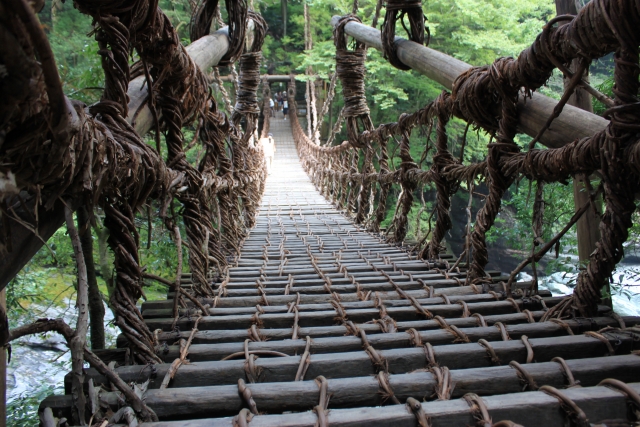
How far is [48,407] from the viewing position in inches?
28.3

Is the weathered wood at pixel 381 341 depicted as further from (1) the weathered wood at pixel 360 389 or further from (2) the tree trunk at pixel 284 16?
(2) the tree trunk at pixel 284 16

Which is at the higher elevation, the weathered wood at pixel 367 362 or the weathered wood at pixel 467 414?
the weathered wood at pixel 467 414

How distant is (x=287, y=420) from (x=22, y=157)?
1.68 feet

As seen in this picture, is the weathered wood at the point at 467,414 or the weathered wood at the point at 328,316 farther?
the weathered wood at the point at 328,316

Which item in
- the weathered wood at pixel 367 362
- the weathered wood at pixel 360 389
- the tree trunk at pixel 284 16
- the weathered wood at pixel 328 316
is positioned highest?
the tree trunk at pixel 284 16

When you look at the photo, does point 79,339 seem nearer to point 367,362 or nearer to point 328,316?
point 367,362

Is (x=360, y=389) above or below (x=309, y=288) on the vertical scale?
above

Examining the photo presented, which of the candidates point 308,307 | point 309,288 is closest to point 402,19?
point 309,288

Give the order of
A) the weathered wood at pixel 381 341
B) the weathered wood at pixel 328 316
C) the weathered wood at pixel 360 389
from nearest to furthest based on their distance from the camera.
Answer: the weathered wood at pixel 360 389 < the weathered wood at pixel 381 341 < the weathered wood at pixel 328 316

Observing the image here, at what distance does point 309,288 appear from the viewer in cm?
162

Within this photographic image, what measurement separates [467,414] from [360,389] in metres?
0.19

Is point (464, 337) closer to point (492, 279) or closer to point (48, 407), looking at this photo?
point (492, 279)

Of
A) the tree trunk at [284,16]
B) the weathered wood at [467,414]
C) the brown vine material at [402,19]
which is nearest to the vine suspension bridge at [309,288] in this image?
the weathered wood at [467,414]

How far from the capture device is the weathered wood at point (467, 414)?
0.71 metres
